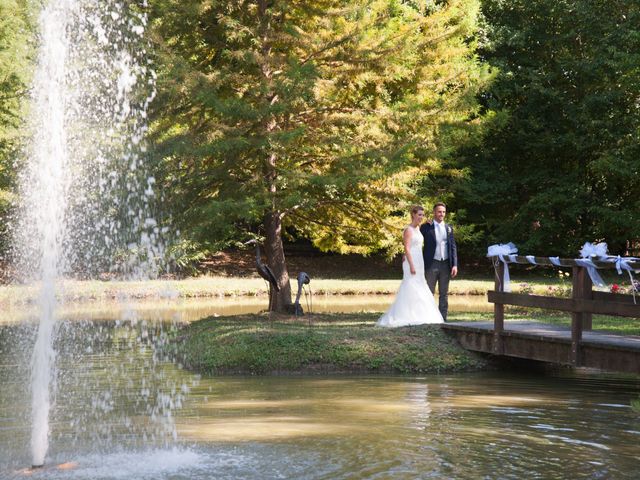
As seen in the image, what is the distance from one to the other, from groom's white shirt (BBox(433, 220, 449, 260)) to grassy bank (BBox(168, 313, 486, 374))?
1225 mm

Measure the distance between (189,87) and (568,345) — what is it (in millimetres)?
7505

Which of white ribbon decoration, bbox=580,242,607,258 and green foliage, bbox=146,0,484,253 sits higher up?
green foliage, bbox=146,0,484,253

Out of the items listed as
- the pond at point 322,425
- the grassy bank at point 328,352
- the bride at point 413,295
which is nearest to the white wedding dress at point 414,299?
the bride at point 413,295

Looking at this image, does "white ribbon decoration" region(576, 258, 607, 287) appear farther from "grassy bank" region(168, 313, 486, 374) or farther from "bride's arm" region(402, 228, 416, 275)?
"bride's arm" region(402, 228, 416, 275)

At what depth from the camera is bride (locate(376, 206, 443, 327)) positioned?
14.8 meters

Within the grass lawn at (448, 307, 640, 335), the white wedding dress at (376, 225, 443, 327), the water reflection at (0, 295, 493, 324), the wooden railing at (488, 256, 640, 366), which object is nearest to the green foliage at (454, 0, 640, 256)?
the water reflection at (0, 295, 493, 324)

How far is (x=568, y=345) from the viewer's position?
38.5 ft

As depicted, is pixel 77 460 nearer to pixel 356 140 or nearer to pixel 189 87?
pixel 189 87

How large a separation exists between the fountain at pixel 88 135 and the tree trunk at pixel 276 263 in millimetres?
2105

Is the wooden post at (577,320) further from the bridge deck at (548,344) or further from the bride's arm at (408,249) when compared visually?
the bride's arm at (408,249)

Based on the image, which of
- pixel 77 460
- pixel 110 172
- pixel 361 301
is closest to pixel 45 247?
pixel 77 460

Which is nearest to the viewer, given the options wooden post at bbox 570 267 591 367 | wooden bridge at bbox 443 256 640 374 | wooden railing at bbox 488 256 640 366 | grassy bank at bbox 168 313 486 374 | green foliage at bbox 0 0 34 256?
wooden railing at bbox 488 256 640 366

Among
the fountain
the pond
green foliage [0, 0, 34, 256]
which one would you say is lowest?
the pond

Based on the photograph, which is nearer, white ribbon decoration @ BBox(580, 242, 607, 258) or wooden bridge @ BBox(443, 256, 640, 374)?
wooden bridge @ BBox(443, 256, 640, 374)
